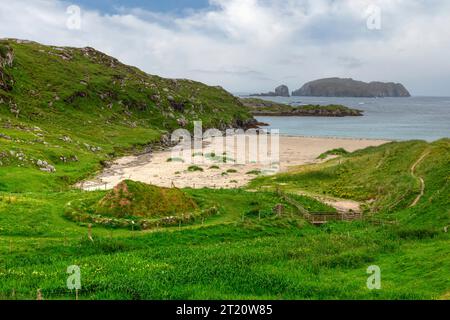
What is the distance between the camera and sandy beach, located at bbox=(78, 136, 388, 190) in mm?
91731

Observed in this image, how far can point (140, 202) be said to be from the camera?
50531mm

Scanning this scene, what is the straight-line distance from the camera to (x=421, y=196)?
196 ft

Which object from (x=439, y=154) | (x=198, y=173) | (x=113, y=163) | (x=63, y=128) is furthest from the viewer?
(x=63, y=128)

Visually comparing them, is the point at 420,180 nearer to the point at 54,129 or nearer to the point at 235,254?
the point at 235,254

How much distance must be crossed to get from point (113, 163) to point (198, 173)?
29443mm

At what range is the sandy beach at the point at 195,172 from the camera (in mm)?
91731

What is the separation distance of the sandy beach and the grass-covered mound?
2653cm

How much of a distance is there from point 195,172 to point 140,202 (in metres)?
55.4

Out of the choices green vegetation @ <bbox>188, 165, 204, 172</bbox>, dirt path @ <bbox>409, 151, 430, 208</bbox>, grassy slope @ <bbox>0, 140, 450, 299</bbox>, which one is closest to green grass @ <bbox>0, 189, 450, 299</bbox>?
grassy slope @ <bbox>0, 140, 450, 299</bbox>

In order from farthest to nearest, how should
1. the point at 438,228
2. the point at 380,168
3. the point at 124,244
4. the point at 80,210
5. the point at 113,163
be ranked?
the point at 113,163 → the point at 380,168 → the point at 80,210 → the point at 438,228 → the point at 124,244

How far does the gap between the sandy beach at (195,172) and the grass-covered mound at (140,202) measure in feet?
87.0

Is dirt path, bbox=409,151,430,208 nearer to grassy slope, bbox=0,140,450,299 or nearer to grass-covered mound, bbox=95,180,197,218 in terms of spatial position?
grassy slope, bbox=0,140,450,299
